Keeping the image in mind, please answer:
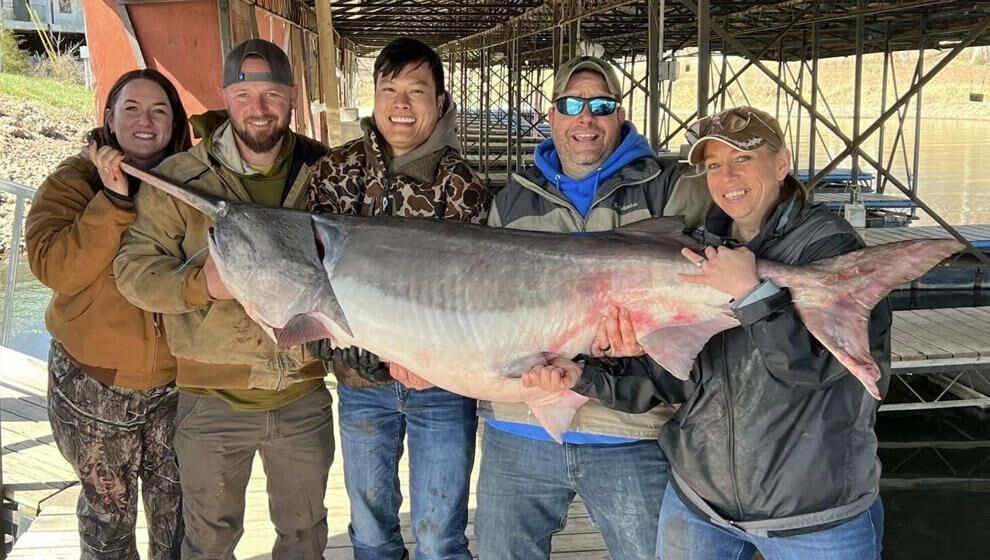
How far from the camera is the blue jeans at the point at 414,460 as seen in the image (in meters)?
3.12

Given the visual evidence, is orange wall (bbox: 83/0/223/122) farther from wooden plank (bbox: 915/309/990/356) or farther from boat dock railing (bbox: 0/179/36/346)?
wooden plank (bbox: 915/309/990/356)

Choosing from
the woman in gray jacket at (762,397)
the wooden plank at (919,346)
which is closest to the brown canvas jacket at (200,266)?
the woman in gray jacket at (762,397)

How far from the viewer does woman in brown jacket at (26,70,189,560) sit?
10.4 ft

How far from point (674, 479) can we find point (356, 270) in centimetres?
129

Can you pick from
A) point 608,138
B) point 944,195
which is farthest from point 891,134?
point 608,138

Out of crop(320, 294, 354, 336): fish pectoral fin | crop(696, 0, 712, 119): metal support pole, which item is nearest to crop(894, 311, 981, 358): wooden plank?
crop(696, 0, 712, 119): metal support pole

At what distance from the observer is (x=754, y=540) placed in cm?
251

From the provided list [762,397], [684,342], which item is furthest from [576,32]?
[762,397]

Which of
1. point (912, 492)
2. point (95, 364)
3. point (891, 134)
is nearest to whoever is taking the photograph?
point (95, 364)

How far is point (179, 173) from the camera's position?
121 inches

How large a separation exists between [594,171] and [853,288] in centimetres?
102

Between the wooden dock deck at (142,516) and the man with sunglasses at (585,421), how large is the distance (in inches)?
49.3

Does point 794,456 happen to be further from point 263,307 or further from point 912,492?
point 912,492

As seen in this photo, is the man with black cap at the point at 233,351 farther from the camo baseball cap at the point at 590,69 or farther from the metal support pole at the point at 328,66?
the metal support pole at the point at 328,66
